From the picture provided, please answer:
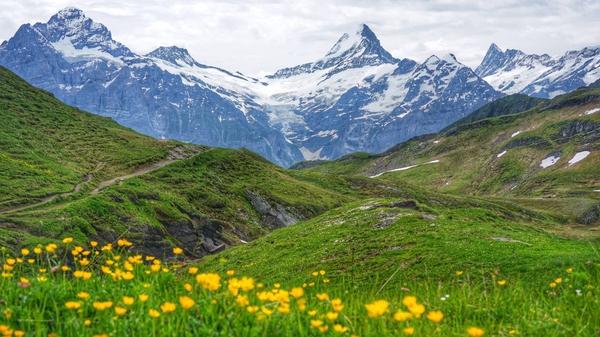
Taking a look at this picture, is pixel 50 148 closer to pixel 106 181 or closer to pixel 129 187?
pixel 106 181

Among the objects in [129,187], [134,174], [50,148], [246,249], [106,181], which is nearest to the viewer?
[246,249]

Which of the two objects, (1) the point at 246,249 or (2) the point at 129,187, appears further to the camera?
(2) the point at 129,187

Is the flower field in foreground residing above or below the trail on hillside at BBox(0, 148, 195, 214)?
below

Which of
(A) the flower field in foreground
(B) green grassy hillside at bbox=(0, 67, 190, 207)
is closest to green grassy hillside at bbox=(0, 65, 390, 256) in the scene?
(B) green grassy hillside at bbox=(0, 67, 190, 207)

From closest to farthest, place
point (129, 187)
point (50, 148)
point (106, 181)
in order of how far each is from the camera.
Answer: point (129, 187) < point (106, 181) < point (50, 148)

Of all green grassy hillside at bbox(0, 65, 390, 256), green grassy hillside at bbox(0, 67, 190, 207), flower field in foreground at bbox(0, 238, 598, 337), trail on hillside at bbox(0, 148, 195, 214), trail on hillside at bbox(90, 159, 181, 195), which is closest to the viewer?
flower field in foreground at bbox(0, 238, 598, 337)

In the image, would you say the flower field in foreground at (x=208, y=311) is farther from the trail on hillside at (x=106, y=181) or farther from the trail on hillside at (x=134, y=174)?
the trail on hillside at (x=134, y=174)

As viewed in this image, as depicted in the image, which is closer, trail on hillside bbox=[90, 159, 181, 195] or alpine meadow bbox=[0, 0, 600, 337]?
alpine meadow bbox=[0, 0, 600, 337]

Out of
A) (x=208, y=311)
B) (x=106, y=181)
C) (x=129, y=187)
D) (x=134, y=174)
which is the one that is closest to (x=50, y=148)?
(x=134, y=174)

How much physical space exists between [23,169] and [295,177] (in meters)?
66.5

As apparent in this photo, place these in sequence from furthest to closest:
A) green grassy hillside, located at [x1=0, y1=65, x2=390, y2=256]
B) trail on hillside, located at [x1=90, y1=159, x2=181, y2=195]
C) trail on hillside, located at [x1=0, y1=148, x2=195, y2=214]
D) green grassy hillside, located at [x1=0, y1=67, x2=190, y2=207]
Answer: trail on hillside, located at [x1=90, y1=159, x2=181, y2=195], green grassy hillside, located at [x1=0, y1=67, x2=190, y2=207], trail on hillside, located at [x1=0, y1=148, x2=195, y2=214], green grassy hillside, located at [x1=0, y1=65, x2=390, y2=256]

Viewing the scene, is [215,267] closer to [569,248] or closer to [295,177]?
[569,248]

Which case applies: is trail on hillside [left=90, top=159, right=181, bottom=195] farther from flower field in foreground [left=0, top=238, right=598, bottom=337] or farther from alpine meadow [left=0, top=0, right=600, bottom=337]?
flower field in foreground [left=0, top=238, right=598, bottom=337]

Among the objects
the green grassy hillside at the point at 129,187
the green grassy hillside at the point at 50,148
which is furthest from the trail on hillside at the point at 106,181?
the green grassy hillside at the point at 50,148
